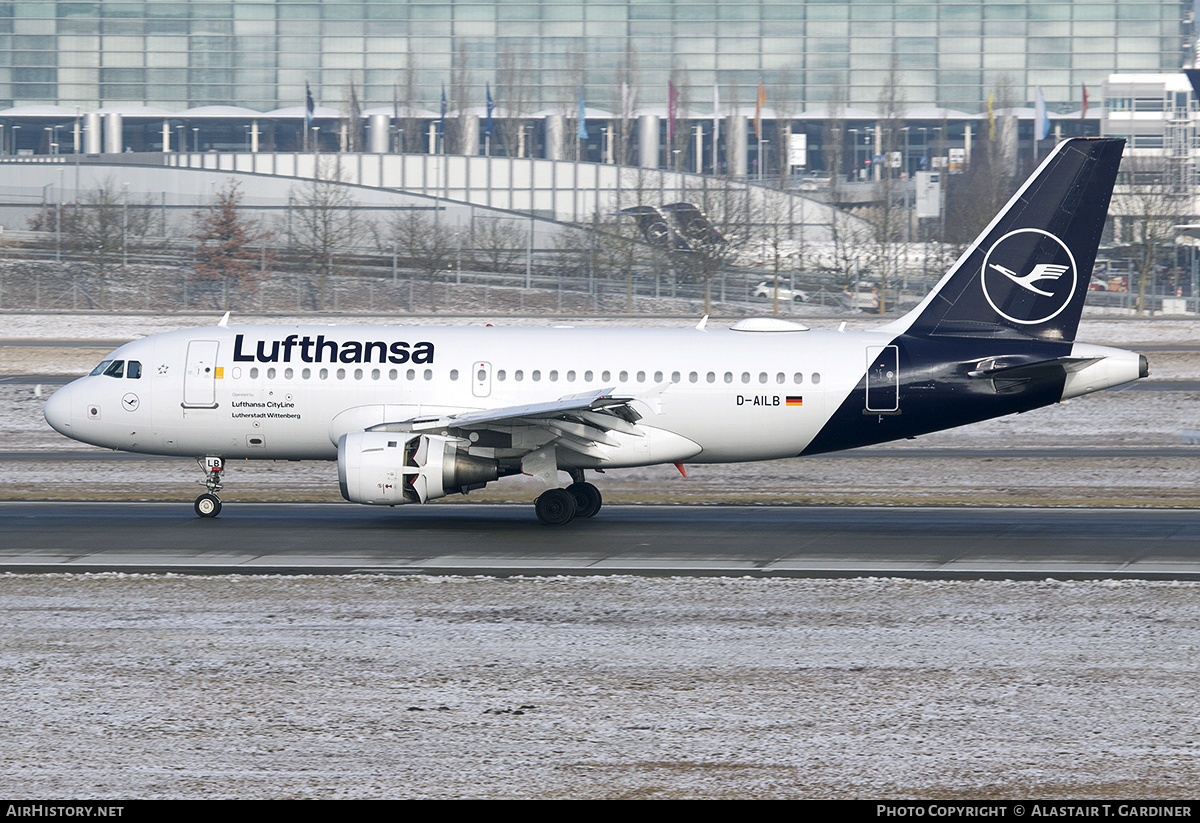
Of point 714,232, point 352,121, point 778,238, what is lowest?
point 778,238

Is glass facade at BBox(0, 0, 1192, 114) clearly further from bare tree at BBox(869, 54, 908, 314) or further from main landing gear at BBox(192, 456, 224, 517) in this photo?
main landing gear at BBox(192, 456, 224, 517)

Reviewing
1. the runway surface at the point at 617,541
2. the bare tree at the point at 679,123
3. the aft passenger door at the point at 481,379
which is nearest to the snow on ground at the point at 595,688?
the runway surface at the point at 617,541

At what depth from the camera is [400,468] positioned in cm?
2719

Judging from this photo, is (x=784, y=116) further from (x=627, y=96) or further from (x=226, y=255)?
(x=226, y=255)

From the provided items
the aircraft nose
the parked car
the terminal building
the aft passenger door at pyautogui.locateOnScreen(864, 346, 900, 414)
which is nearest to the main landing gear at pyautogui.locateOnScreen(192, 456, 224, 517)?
the aircraft nose

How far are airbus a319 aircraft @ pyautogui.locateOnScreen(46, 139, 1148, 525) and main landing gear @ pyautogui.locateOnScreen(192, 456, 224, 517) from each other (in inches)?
1.9

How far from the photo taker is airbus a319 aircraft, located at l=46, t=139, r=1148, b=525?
29.2 m

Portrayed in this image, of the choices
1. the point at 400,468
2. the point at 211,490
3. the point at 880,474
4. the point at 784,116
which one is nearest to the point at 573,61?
the point at 784,116

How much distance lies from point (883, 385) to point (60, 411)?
1799 centimetres

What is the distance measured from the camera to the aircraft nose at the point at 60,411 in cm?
3023

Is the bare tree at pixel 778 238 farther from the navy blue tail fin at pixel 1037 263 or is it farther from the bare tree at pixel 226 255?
the navy blue tail fin at pixel 1037 263

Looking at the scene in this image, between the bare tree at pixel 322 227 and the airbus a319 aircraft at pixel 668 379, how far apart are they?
2036 inches

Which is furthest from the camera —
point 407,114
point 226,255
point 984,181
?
point 407,114

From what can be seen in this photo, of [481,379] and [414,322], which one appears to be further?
[414,322]
